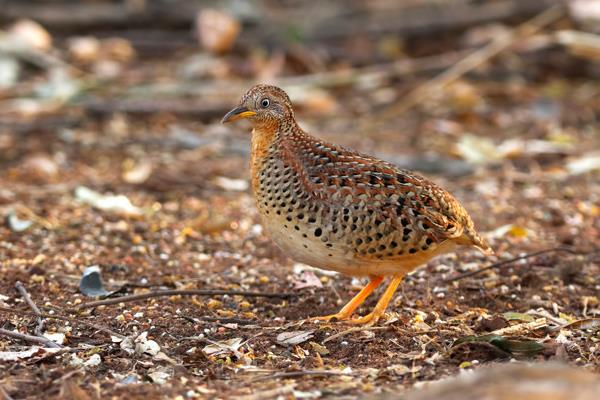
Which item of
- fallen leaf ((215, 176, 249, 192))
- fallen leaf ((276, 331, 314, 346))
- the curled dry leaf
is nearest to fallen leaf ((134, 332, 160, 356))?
fallen leaf ((276, 331, 314, 346))

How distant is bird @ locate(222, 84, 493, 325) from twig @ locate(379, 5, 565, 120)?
16.3 feet

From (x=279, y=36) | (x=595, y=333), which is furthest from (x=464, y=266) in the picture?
(x=279, y=36)

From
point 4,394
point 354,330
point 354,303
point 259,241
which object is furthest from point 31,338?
point 259,241

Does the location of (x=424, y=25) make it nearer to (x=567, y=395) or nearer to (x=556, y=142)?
(x=556, y=142)

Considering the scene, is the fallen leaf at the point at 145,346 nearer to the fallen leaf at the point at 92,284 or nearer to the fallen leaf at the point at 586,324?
the fallen leaf at the point at 92,284

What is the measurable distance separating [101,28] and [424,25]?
3834mm

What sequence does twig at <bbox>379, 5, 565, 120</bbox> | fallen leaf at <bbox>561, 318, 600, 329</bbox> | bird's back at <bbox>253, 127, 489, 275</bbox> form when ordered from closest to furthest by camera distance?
1. bird's back at <bbox>253, 127, 489, 275</bbox>
2. fallen leaf at <bbox>561, 318, 600, 329</bbox>
3. twig at <bbox>379, 5, 565, 120</bbox>

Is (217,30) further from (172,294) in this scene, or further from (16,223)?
(172,294)

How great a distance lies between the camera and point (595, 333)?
503 cm

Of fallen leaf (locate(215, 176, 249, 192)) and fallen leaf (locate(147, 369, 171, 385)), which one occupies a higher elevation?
fallen leaf (locate(215, 176, 249, 192))

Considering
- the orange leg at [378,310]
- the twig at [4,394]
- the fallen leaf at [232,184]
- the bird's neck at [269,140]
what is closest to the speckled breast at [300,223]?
the bird's neck at [269,140]

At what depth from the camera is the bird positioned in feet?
16.2

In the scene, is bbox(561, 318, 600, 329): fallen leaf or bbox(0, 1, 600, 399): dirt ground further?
bbox(561, 318, 600, 329): fallen leaf

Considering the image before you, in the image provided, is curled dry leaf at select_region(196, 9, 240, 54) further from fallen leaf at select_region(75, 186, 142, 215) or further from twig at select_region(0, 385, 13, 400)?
twig at select_region(0, 385, 13, 400)
